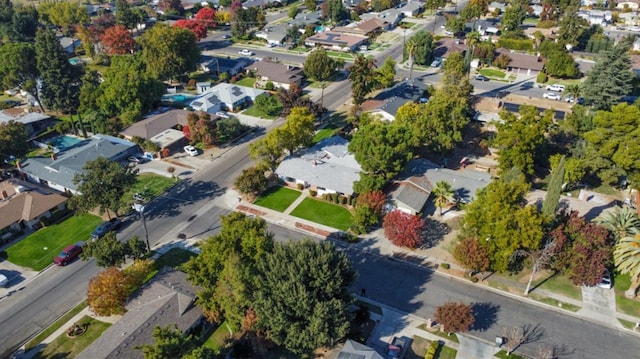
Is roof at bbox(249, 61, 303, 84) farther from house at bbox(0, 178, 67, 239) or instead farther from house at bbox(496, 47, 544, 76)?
house at bbox(0, 178, 67, 239)

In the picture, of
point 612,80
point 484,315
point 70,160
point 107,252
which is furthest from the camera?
point 612,80

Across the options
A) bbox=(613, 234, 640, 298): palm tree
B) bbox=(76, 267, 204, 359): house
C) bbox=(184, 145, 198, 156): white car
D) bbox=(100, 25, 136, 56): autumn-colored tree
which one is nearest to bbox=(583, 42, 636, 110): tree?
bbox=(613, 234, 640, 298): palm tree

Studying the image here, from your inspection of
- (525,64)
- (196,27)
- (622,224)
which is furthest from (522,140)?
(196,27)

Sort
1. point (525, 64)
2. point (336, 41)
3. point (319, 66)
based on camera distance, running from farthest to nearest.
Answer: point (336, 41), point (525, 64), point (319, 66)

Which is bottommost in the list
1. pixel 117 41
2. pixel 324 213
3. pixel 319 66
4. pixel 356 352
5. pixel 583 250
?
pixel 324 213

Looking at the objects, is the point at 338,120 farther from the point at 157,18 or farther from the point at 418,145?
the point at 157,18

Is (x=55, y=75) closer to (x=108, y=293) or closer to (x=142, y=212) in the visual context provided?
(x=142, y=212)

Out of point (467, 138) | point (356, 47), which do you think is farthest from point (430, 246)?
point (356, 47)

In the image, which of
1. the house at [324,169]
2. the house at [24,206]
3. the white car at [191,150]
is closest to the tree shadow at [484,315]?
the house at [324,169]

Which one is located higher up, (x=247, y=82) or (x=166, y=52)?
(x=166, y=52)
